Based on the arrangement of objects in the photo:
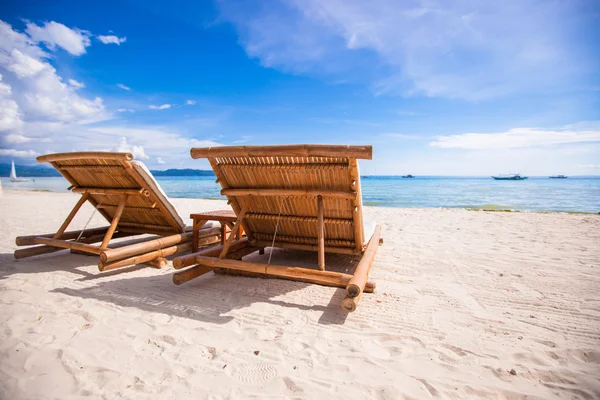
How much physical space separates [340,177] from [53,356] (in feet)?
8.95

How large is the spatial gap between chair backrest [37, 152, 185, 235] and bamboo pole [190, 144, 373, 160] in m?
1.19

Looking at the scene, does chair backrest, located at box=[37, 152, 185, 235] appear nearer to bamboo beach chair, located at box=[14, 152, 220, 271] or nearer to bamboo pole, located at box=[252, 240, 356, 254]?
bamboo beach chair, located at box=[14, 152, 220, 271]

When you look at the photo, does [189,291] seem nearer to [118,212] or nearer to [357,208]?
[118,212]

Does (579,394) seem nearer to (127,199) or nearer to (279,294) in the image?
(279,294)

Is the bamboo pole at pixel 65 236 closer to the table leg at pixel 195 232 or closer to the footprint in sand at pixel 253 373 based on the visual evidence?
the table leg at pixel 195 232

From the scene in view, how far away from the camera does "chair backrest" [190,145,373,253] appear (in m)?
2.95

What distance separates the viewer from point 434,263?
4.46 metres

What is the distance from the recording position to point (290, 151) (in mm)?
2859

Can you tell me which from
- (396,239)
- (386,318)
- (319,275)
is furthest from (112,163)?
(396,239)

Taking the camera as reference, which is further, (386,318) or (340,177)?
(340,177)

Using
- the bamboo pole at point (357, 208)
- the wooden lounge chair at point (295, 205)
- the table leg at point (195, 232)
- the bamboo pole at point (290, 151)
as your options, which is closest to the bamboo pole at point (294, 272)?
the wooden lounge chair at point (295, 205)

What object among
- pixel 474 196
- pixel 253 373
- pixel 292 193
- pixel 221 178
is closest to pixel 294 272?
pixel 292 193

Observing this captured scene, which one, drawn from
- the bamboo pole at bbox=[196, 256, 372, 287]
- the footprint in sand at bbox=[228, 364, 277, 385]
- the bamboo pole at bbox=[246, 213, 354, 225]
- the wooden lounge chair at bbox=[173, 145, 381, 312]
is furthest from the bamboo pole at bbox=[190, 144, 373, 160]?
the footprint in sand at bbox=[228, 364, 277, 385]

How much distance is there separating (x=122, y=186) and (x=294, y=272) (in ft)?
9.89
